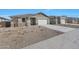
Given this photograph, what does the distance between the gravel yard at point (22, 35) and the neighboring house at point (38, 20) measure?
7cm

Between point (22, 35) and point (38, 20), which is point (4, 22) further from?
point (38, 20)

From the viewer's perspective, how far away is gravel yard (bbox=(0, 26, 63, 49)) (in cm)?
207

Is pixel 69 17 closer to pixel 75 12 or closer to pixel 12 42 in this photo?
pixel 75 12

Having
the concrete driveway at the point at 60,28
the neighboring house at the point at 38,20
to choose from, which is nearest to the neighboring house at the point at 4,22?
the neighboring house at the point at 38,20

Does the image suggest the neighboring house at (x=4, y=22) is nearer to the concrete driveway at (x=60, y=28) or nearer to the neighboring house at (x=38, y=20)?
the neighboring house at (x=38, y=20)

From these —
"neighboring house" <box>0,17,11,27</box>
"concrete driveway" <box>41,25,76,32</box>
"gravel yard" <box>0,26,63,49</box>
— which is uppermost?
"neighboring house" <box>0,17,11,27</box>

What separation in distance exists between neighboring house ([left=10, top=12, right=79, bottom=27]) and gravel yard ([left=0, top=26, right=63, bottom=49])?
65mm

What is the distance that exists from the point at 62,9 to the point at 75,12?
6.7 inches

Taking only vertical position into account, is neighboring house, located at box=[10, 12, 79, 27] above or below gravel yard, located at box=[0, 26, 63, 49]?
above

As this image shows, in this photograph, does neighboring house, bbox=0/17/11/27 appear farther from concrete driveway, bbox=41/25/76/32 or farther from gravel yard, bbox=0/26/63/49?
concrete driveway, bbox=41/25/76/32

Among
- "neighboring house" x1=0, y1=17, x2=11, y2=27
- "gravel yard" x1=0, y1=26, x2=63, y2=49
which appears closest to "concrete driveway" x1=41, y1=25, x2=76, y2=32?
"gravel yard" x1=0, y1=26, x2=63, y2=49
